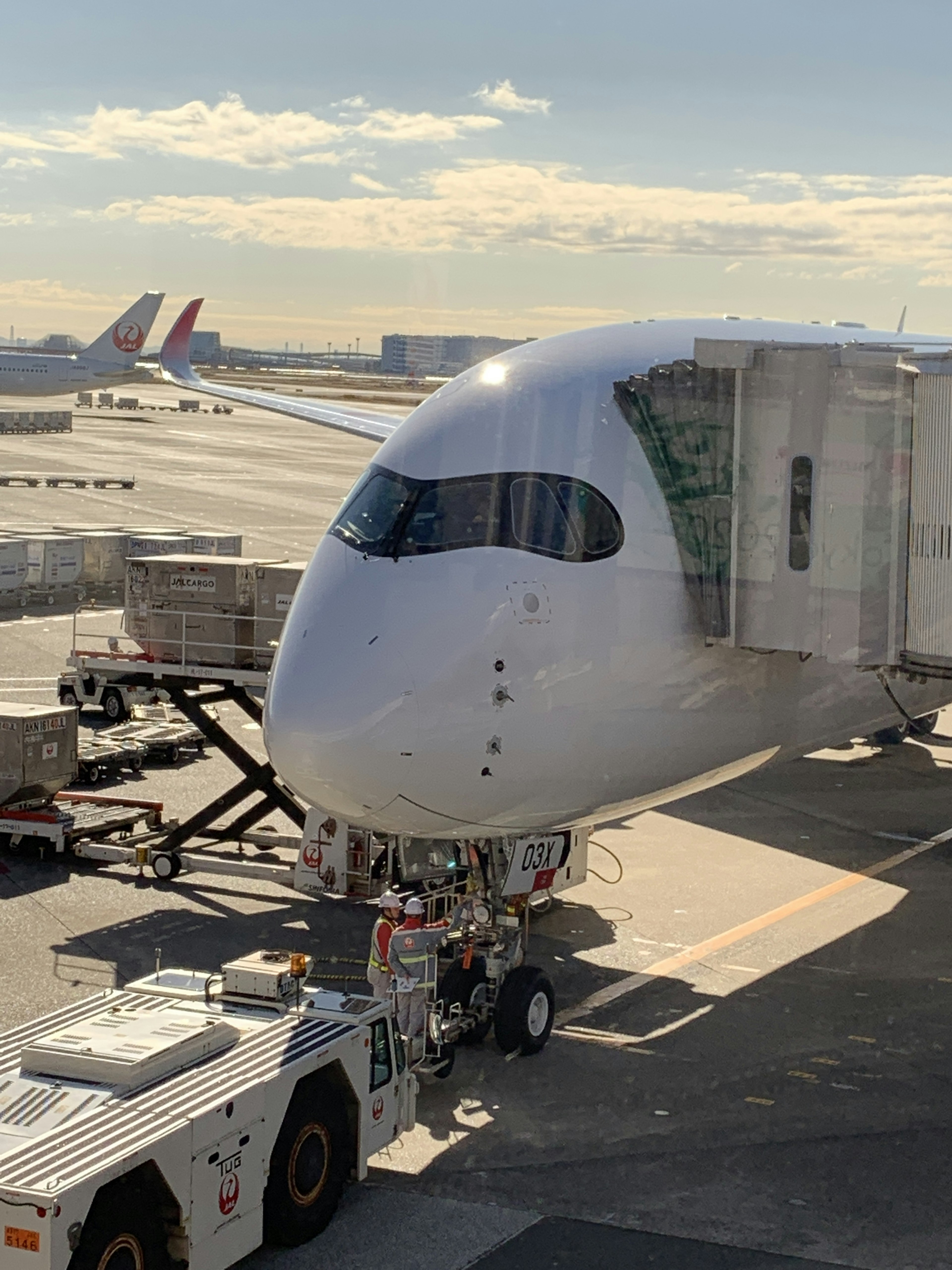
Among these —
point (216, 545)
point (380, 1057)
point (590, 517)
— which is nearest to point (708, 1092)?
point (380, 1057)

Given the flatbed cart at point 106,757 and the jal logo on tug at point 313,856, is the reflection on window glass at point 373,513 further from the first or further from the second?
the flatbed cart at point 106,757

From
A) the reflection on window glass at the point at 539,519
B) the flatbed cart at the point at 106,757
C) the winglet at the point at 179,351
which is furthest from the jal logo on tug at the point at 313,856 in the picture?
the winglet at the point at 179,351

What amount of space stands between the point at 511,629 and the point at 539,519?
1.05m

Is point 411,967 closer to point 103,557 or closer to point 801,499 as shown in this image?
point 801,499

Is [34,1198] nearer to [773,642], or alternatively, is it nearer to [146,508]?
[773,642]

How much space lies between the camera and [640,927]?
20281 mm

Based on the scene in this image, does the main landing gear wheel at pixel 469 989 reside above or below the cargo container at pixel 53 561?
below

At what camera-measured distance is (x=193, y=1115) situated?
10883 millimetres

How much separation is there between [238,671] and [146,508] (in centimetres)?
4885

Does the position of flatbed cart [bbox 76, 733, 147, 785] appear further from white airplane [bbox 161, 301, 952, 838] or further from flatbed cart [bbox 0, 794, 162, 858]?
white airplane [bbox 161, 301, 952, 838]

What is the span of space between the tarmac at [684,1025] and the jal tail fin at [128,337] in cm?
9467

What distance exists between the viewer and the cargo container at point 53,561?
148ft

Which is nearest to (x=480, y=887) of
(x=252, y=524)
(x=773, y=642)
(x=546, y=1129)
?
(x=546, y=1129)

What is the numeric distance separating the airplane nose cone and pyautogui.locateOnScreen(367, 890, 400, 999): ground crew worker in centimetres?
155
